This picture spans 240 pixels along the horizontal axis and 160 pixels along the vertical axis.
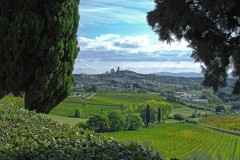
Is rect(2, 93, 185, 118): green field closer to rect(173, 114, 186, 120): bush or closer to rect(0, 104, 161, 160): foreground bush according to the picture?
rect(173, 114, 186, 120): bush

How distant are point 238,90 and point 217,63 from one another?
0.60 meters

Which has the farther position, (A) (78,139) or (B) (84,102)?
(B) (84,102)

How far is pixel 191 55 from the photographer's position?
7.01 metres

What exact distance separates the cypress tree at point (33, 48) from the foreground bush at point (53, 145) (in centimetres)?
624

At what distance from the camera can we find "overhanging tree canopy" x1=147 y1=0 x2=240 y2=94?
19.3 ft

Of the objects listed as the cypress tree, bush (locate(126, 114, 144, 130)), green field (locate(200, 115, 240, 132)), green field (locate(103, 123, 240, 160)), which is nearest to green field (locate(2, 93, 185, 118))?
bush (locate(126, 114, 144, 130))

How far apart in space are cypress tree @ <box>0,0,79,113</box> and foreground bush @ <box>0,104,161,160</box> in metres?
6.24

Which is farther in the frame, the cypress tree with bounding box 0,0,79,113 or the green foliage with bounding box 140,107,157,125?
the green foliage with bounding box 140,107,157,125

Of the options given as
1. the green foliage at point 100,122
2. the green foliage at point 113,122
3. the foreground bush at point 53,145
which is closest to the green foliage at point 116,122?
the green foliage at point 113,122

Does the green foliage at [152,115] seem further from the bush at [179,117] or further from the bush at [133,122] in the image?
the bush at [133,122]

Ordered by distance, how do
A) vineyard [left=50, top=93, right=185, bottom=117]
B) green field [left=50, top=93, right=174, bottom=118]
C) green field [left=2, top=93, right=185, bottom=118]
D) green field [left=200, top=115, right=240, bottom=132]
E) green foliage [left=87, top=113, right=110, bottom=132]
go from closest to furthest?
green foliage [left=87, top=113, right=110, bottom=132] < green field [left=2, top=93, right=185, bottom=118] < green field [left=50, top=93, right=174, bottom=118] < vineyard [left=50, top=93, right=185, bottom=117] < green field [left=200, top=115, right=240, bottom=132]

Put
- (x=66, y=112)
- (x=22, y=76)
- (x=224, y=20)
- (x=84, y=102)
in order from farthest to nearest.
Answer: (x=84, y=102) → (x=66, y=112) → (x=22, y=76) → (x=224, y=20)

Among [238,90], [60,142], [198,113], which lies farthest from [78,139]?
[198,113]

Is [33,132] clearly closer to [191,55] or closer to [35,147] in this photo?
[35,147]
